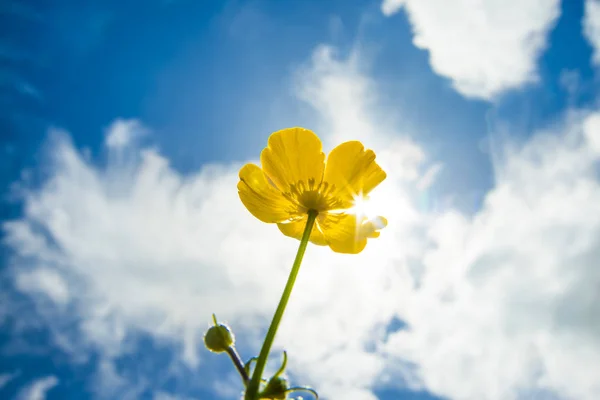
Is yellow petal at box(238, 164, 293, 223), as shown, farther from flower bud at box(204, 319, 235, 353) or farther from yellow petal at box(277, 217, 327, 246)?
flower bud at box(204, 319, 235, 353)

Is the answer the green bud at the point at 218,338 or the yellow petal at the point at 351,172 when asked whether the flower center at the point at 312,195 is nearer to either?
the yellow petal at the point at 351,172

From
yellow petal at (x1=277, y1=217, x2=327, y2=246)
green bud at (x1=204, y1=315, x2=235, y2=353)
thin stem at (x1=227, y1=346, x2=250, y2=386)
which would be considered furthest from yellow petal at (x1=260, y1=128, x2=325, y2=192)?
thin stem at (x1=227, y1=346, x2=250, y2=386)

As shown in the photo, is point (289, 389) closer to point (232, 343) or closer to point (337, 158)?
point (232, 343)

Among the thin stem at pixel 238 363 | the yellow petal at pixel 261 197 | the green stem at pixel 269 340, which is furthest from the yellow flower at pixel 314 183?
the thin stem at pixel 238 363

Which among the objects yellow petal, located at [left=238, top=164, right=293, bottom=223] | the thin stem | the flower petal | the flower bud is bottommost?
the thin stem

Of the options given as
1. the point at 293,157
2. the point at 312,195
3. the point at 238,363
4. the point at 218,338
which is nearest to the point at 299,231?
the point at 312,195

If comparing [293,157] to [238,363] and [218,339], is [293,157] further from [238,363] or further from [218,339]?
[238,363]

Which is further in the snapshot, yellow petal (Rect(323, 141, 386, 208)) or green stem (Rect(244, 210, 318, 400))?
yellow petal (Rect(323, 141, 386, 208))
